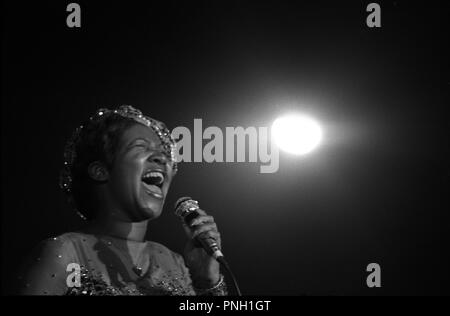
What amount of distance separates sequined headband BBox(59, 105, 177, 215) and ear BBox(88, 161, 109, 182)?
0.30 feet

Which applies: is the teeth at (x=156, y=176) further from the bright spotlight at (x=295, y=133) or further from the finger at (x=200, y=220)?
the bright spotlight at (x=295, y=133)

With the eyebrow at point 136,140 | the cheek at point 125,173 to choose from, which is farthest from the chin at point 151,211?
the eyebrow at point 136,140

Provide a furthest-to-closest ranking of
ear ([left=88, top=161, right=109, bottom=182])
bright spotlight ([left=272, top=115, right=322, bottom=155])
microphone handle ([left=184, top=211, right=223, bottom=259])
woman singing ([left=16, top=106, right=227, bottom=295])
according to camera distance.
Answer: bright spotlight ([left=272, top=115, right=322, bottom=155]) → ear ([left=88, top=161, right=109, bottom=182]) → woman singing ([left=16, top=106, right=227, bottom=295]) → microphone handle ([left=184, top=211, right=223, bottom=259])

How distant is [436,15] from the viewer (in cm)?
→ 271

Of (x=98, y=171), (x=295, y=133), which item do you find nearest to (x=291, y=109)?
(x=295, y=133)

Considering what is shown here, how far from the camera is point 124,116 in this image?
8.13 feet

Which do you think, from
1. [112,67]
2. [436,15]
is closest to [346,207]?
[436,15]

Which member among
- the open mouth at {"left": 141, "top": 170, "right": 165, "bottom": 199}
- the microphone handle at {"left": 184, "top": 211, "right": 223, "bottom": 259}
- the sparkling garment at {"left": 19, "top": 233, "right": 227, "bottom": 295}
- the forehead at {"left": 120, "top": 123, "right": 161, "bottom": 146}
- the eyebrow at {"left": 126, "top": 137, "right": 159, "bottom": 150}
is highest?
the forehead at {"left": 120, "top": 123, "right": 161, "bottom": 146}

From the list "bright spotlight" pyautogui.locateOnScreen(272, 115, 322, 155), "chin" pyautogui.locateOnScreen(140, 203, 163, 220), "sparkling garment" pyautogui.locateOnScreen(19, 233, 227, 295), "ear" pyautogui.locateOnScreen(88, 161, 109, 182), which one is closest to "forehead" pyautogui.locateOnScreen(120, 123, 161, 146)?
"ear" pyautogui.locateOnScreen(88, 161, 109, 182)

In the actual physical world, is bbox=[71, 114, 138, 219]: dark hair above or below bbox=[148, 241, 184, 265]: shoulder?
above

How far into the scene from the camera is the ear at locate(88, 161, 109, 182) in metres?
2.40

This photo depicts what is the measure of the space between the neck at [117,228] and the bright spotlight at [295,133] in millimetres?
646

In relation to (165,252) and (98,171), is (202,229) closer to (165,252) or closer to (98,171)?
(165,252)

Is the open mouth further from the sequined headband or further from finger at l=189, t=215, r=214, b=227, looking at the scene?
finger at l=189, t=215, r=214, b=227
